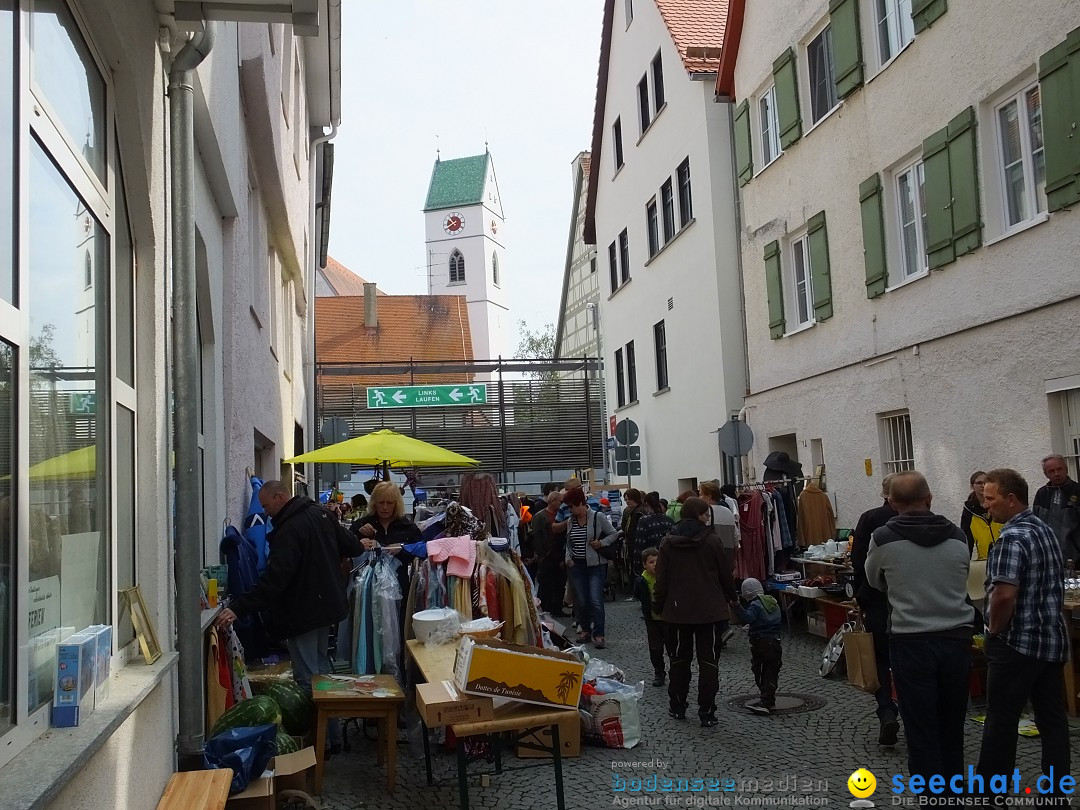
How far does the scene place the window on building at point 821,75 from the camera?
14258mm

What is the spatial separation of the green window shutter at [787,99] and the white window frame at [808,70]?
0.48 ft

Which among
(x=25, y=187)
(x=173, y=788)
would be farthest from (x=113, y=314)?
(x=173, y=788)

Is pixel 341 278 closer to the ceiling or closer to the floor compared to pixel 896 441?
closer to the ceiling

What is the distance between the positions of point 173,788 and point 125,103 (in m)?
3.06

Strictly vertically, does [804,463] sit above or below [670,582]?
above

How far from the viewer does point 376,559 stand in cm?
788

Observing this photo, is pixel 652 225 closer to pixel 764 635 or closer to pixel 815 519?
pixel 815 519

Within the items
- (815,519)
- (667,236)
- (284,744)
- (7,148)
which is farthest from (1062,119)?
(667,236)

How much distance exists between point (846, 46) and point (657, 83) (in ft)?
27.4

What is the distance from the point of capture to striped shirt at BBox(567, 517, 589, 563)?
452 inches

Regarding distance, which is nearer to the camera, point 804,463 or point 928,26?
point 928,26

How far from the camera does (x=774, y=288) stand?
16078 millimetres

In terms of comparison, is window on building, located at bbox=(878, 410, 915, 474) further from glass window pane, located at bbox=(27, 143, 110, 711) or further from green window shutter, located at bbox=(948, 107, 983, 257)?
glass window pane, located at bbox=(27, 143, 110, 711)

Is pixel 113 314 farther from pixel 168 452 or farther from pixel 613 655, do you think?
pixel 613 655
